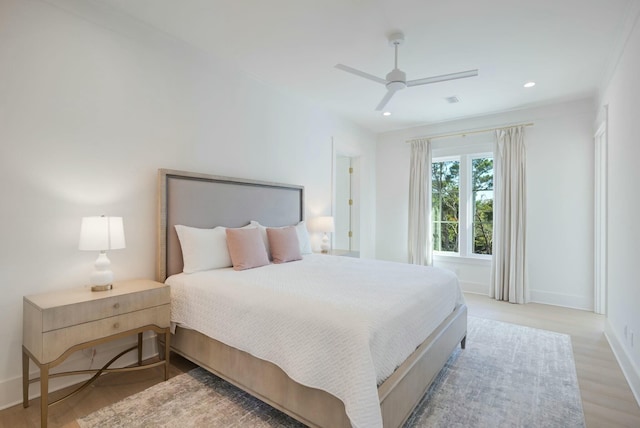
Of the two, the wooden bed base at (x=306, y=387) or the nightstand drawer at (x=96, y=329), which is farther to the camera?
the nightstand drawer at (x=96, y=329)

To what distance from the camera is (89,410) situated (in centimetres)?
200

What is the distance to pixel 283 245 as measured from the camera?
10.9 feet

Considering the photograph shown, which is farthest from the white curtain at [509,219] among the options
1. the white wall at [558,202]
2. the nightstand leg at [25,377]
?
the nightstand leg at [25,377]

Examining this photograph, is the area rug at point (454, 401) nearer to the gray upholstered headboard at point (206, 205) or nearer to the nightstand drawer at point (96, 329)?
the nightstand drawer at point (96, 329)

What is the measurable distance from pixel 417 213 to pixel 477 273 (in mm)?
1338

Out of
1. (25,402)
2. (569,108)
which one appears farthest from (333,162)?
(25,402)

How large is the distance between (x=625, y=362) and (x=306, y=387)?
2.65 metres

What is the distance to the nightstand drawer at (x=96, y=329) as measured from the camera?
1804mm

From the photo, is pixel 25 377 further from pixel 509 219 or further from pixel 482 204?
pixel 482 204

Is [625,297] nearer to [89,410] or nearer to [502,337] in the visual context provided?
[502,337]

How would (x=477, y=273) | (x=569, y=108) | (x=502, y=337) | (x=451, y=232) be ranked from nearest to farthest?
(x=502, y=337) → (x=569, y=108) → (x=477, y=273) → (x=451, y=232)

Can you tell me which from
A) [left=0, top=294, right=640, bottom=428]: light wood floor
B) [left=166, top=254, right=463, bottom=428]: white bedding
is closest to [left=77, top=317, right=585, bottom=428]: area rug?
[left=0, top=294, right=640, bottom=428]: light wood floor

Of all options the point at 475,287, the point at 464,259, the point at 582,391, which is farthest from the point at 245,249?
the point at 475,287

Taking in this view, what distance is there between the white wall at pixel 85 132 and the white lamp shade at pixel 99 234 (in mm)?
336
